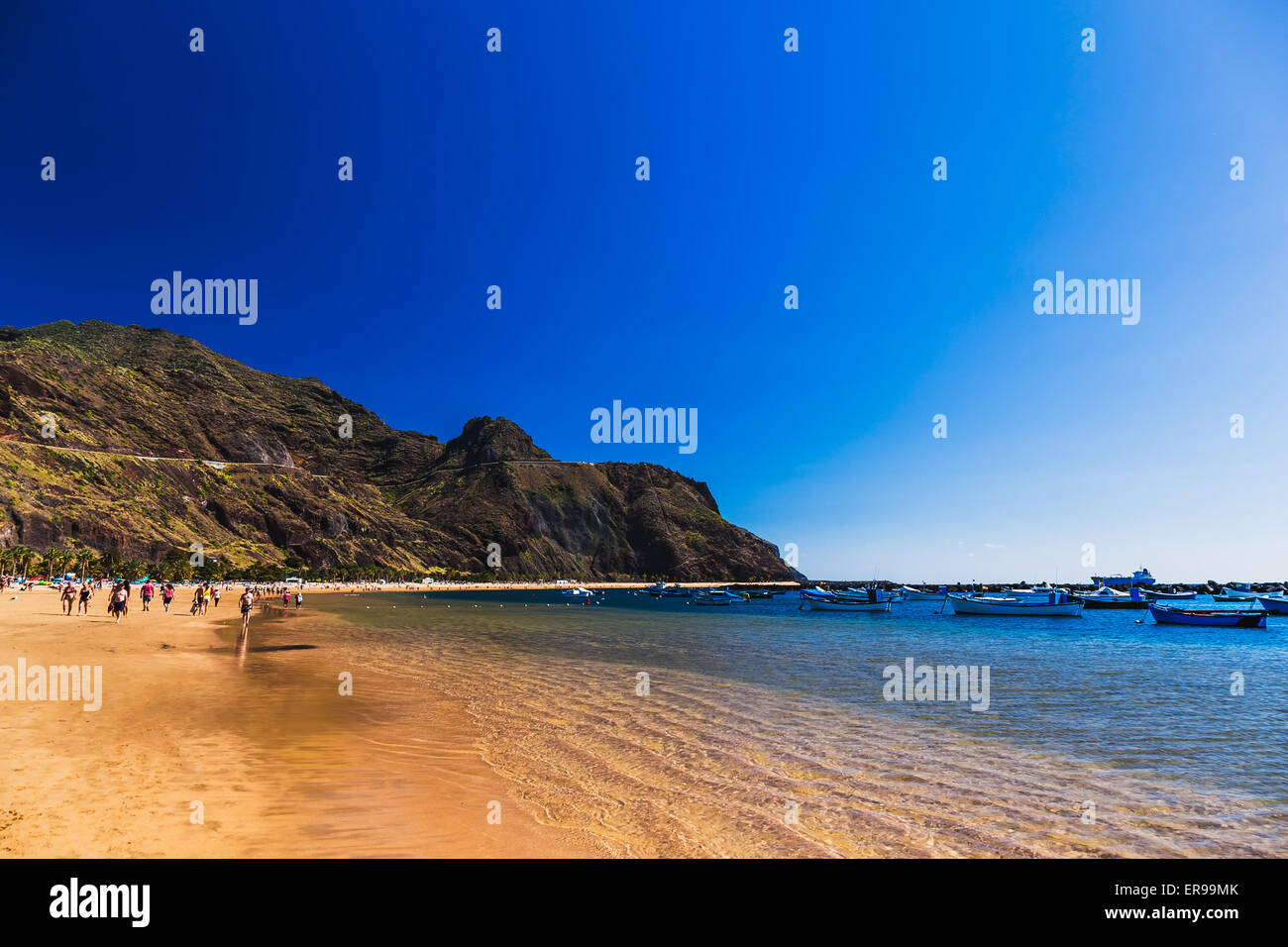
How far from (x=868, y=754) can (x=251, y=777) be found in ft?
38.5

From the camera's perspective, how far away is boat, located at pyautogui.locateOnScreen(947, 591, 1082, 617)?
83.5 metres

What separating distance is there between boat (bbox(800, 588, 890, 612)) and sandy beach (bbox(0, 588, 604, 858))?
8751 centimetres

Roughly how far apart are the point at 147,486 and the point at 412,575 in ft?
219

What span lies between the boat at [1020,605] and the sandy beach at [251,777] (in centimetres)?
8901

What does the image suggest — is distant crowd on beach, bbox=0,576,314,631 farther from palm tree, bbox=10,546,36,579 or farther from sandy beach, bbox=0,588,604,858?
sandy beach, bbox=0,588,604,858

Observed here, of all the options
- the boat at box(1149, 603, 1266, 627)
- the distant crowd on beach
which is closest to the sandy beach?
the distant crowd on beach

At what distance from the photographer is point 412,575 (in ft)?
572

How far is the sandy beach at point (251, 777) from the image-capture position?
23.6 ft

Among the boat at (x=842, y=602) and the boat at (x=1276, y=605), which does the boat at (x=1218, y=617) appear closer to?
the boat at (x=1276, y=605)

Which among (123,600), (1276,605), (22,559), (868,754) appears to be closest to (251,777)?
(868,754)

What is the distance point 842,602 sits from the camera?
323 ft
